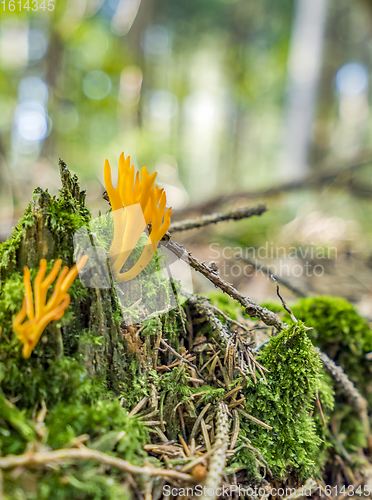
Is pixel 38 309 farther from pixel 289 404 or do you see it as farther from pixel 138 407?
pixel 289 404

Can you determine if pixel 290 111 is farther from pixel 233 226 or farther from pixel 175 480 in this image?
pixel 175 480

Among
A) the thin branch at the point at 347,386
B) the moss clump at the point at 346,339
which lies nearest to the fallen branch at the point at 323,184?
the moss clump at the point at 346,339

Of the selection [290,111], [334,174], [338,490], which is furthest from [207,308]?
[290,111]

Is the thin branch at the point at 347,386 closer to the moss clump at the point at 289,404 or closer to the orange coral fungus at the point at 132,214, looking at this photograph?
the moss clump at the point at 289,404

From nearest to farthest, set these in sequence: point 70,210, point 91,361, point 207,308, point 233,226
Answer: point 91,361, point 70,210, point 207,308, point 233,226

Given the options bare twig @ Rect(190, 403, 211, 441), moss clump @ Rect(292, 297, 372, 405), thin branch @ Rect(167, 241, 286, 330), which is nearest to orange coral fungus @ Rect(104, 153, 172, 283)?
thin branch @ Rect(167, 241, 286, 330)

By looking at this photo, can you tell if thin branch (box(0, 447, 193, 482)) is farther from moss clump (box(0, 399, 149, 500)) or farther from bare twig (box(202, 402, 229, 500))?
bare twig (box(202, 402, 229, 500))
